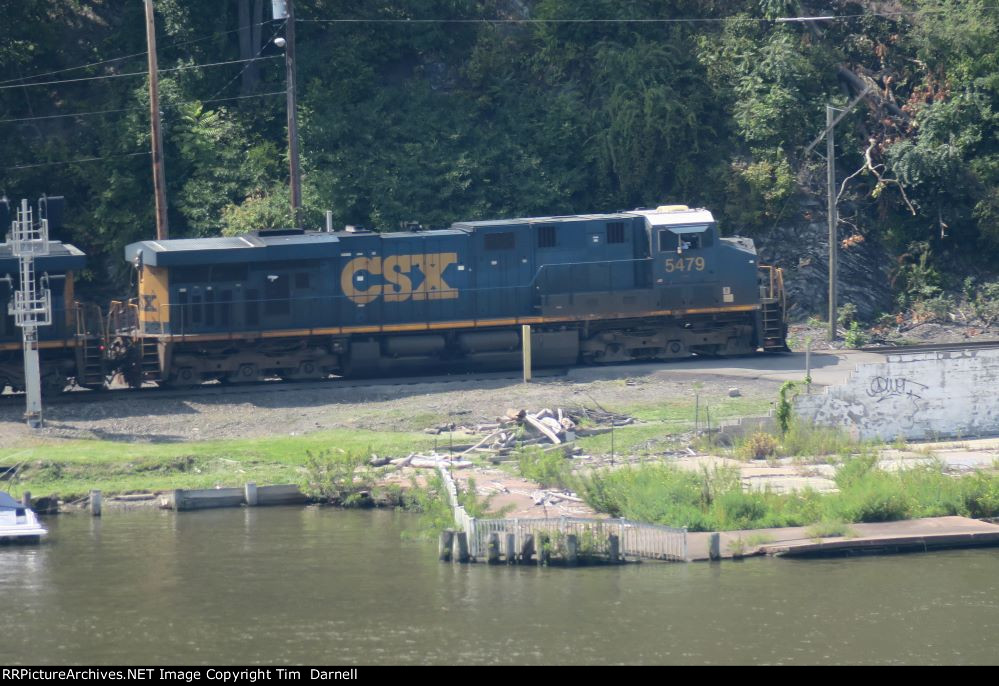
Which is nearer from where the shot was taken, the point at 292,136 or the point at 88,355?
the point at 88,355

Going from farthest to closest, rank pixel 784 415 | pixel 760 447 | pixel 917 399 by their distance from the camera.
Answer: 1. pixel 917 399
2. pixel 784 415
3. pixel 760 447

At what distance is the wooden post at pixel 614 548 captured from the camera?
2000cm

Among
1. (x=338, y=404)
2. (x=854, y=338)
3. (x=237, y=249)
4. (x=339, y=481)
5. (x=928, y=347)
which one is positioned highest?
(x=237, y=249)

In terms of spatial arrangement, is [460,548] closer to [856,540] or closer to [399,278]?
[856,540]

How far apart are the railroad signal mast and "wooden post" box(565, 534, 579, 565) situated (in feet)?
43.5

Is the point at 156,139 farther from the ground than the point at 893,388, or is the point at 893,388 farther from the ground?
the point at 156,139

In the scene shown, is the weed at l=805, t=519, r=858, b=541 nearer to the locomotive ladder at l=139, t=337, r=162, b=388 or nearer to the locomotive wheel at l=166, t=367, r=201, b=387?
the locomotive wheel at l=166, t=367, r=201, b=387

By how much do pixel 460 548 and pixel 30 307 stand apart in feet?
45.8

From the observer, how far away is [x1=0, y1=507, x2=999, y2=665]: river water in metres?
16.1

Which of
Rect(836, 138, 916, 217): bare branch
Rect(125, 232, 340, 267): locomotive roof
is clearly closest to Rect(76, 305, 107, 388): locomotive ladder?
Rect(125, 232, 340, 267): locomotive roof

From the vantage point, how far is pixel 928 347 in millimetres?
35000

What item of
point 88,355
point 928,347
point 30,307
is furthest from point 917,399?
point 30,307

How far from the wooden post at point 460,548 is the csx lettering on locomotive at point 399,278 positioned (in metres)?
13.5
